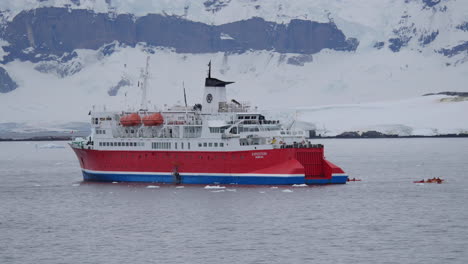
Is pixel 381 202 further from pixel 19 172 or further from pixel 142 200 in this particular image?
pixel 19 172

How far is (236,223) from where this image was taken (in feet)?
193

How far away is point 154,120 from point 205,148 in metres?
6.81

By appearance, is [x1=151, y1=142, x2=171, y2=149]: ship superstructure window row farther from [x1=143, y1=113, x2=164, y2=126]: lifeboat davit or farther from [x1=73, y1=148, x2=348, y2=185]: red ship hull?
[x1=143, y1=113, x2=164, y2=126]: lifeboat davit

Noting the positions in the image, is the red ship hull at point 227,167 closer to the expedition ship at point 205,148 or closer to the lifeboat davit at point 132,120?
the expedition ship at point 205,148

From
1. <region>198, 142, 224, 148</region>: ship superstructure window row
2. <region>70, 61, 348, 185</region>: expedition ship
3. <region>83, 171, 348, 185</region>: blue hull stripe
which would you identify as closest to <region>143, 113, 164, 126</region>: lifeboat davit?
<region>70, 61, 348, 185</region>: expedition ship

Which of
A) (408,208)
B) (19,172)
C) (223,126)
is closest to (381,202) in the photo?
(408,208)

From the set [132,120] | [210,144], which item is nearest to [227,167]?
[210,144]

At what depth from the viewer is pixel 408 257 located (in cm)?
4791

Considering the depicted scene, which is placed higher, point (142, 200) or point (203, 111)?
point (203, 111)

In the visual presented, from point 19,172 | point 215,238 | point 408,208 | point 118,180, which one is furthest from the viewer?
point 19,172

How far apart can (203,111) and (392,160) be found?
45996mm

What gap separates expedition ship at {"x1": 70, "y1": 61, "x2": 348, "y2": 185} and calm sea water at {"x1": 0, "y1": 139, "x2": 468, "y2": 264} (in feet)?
4.79

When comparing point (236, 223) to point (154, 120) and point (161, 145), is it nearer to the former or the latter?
point (161, 145)

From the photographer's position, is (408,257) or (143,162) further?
(143,162)
